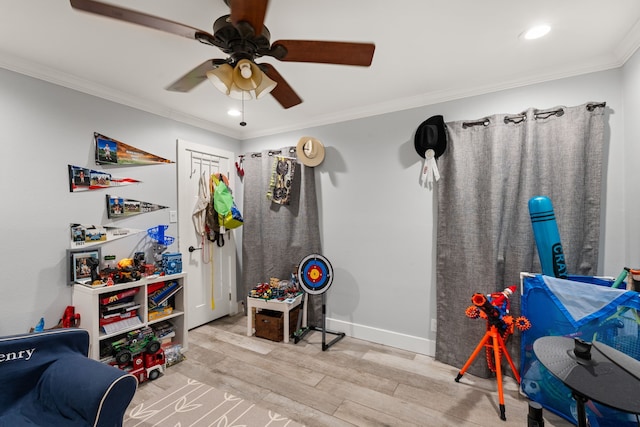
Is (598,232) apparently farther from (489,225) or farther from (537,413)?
(537,413)

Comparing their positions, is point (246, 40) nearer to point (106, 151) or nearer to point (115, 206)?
point (106, 151)

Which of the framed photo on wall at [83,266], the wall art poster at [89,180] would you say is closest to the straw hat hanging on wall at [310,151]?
the wall art poster at [89,180]

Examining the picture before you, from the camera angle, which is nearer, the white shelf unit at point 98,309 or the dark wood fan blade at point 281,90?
the dark wood fan blade at point 281,90

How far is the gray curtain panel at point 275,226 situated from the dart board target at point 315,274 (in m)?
0.31

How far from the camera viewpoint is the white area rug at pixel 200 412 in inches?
70.4

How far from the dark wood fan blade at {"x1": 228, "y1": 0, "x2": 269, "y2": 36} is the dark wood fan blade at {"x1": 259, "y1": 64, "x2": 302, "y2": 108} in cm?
36

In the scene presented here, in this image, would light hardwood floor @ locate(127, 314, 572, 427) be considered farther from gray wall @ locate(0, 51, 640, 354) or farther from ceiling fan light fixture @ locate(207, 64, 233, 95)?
ceiling fan light fixture @ locate(207, 64, 233, 95)

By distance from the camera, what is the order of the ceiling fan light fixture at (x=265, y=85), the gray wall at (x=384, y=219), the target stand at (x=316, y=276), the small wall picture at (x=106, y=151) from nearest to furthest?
1. the ceiling fan light fixture at (x=265, y=85)
2. the small wall picture at (x=106, y=151)
3. the gray wall at (x=384, y=219)
4. the target stand at (x=316, y=276)

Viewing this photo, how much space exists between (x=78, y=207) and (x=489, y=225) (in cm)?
343

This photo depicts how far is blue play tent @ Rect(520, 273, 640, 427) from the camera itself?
1.50m

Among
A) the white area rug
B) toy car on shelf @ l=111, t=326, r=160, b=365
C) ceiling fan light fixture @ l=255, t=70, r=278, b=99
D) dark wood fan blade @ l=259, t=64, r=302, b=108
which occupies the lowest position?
the white area rug

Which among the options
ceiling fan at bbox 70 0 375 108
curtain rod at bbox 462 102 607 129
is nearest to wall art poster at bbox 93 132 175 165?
ceiling fan at bbox 70 0 375 108

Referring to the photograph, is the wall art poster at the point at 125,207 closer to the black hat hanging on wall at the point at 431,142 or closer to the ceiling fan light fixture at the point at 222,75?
the ceiling fan light fixture at the point at 222,75

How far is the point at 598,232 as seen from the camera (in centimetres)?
194
